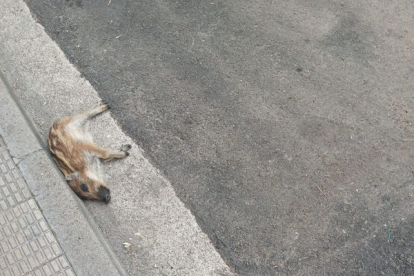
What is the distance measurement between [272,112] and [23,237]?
306cm

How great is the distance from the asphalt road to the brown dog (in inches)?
18.5

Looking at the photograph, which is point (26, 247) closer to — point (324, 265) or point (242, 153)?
point (242, 153)

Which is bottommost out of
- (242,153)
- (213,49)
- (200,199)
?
(200,199)

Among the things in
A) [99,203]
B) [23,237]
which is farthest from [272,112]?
[23,237]

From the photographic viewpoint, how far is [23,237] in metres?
3.91

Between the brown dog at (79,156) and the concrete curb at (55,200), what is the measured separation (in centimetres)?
11

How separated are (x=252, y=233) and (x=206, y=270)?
60cm

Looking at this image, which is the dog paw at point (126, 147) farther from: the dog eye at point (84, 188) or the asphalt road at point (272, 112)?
the dog eye at point (84, 188)

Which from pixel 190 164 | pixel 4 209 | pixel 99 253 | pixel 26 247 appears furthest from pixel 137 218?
pixel 4 209

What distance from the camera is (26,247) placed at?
386 centimetres

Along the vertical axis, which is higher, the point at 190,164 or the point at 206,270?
the point at 190,164

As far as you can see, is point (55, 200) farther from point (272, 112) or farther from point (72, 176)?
point (272, 112)

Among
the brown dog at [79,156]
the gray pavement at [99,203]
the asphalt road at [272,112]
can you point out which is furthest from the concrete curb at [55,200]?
the asphalt road at [272,112]

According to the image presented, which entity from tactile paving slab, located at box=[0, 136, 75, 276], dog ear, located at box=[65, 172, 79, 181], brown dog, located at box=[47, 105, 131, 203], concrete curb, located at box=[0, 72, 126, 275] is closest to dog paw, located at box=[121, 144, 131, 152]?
brown dog, located at box=[47, 105, 131, 203]
